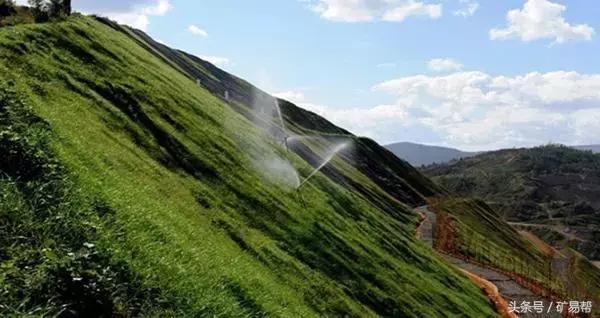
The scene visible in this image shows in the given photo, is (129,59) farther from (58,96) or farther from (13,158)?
(13,158)

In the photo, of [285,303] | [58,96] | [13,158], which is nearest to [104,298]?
[13,158]

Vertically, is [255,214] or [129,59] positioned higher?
[129,59]

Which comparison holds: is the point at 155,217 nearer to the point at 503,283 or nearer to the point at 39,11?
the point at 39,11

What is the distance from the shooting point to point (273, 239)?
94.6 ft

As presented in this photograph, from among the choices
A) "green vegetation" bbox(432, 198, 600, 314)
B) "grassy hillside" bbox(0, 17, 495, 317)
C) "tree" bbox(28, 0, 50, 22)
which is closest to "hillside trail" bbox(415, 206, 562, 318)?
"grassy hillside" bbox(0, 17, 495, 317)

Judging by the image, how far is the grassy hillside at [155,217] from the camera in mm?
10758

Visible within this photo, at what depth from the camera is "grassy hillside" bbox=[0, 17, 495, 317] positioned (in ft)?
35.3

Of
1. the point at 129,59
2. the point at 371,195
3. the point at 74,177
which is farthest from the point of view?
the point at 371,195

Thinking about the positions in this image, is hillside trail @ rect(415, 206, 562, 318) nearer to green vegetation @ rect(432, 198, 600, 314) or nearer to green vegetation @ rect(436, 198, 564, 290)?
green vegetation @ rect(436, 198, 564, 290)

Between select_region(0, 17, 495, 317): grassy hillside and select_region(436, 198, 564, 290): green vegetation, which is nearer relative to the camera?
select_region(0, 17, 495, 317): grassy hillside

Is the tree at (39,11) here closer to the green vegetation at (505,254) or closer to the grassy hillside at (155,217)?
the grassy hillside at (155,217)

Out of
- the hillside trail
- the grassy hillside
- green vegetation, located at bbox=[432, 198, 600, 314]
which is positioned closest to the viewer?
the grassy hillside

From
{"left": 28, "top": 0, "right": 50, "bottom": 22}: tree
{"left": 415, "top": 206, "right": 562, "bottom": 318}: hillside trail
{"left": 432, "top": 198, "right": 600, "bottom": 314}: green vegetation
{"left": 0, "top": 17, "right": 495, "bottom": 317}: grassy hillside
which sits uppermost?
{"left": 28, "top": 0, "right": 50, "bottom": 22}: tree

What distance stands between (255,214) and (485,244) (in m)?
89.7
